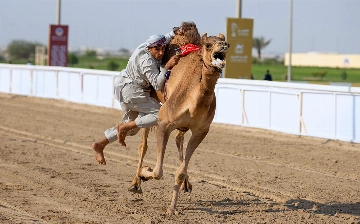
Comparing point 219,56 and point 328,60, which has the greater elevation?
point 328,60

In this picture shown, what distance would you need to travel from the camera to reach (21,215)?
863cm

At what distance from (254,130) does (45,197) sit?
33.0ft

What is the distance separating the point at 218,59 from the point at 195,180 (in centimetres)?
390

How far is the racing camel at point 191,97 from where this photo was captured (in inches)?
327

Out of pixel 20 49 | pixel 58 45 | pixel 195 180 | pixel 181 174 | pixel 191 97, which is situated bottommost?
pixel 195 180

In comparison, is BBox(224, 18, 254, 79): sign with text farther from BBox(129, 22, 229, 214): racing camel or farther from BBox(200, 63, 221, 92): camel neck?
BBox(200, 63, 221, 92): camel neck

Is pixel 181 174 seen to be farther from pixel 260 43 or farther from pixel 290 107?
pixel 260 43

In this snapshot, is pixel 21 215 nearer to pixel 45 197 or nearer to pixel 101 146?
pixel 45 197

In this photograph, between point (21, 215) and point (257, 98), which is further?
point (257, 98)

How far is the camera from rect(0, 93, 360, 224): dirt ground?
29.5ft

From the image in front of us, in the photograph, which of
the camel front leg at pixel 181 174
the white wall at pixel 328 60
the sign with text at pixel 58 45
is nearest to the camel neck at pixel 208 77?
the camel front leg at pixel 181 174

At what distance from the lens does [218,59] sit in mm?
8078

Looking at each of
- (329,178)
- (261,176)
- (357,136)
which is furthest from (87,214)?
(357,136)

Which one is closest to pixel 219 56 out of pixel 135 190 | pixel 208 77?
pixel 208 77
